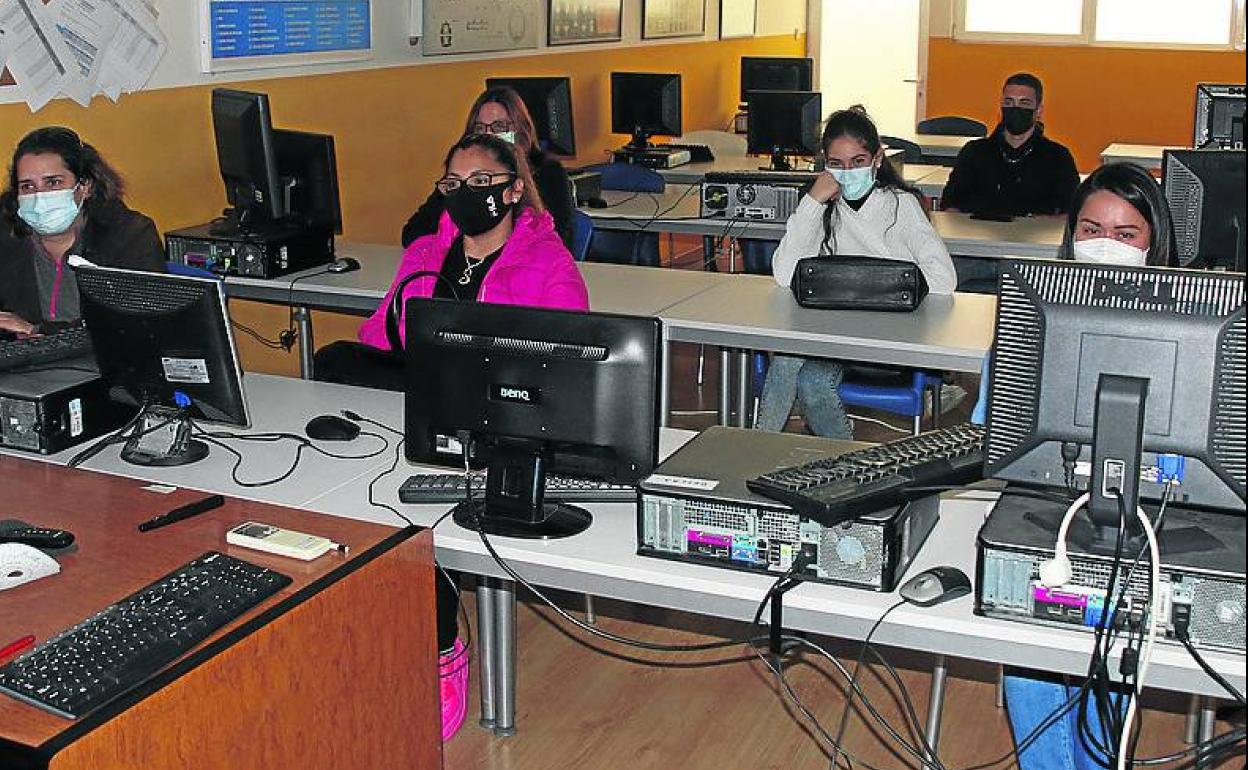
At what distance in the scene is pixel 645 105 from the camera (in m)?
7.05

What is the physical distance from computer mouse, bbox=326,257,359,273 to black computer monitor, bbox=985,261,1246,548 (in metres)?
2.86

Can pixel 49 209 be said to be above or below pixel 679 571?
above

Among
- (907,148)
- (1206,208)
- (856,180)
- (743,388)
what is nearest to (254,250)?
(743,388)

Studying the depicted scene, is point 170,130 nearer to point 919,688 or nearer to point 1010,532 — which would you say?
point 919,688

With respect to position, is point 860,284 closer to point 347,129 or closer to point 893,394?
point 893,394

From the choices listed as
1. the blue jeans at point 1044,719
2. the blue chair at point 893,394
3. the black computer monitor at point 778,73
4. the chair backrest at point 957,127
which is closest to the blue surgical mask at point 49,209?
the blue chair at point 893,394

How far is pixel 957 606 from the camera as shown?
2080mm

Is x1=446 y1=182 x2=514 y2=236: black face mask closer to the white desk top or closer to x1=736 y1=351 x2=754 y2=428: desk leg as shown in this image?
the white desk top

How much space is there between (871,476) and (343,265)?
2.73 m

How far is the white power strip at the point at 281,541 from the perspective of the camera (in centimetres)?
223

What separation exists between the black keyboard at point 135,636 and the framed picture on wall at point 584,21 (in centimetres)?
525

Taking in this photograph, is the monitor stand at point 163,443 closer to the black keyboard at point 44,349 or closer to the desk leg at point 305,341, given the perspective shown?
the black keyboard at point 44,349

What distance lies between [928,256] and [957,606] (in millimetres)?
2176

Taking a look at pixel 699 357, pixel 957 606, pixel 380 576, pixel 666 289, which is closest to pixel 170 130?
pixel 666 289
